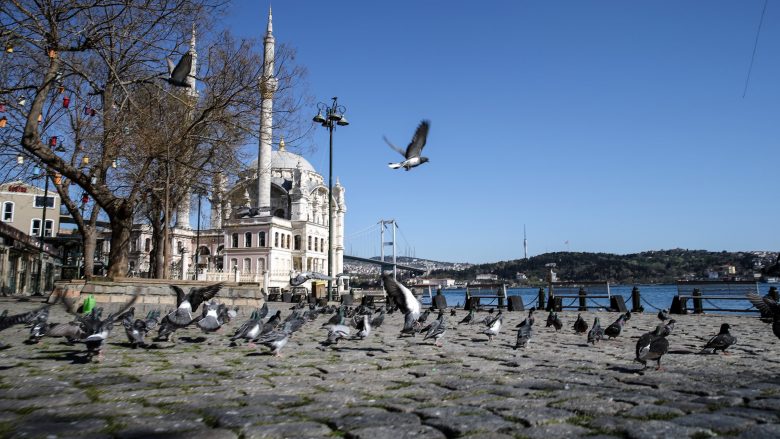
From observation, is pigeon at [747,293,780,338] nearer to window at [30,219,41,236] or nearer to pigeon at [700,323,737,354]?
pigeon at [700,323,737,354]

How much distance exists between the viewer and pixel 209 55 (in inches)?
674

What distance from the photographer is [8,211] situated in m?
47.6

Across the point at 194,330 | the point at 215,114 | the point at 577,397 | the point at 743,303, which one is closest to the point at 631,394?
the point at 577,397

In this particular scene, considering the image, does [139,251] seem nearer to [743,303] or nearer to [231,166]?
[231,166]

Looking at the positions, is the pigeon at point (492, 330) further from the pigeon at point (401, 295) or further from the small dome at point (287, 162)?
the small dome at point (287, 162)

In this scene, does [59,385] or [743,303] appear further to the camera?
[743,303]

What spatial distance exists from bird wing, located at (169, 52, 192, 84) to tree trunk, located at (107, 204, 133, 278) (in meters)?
5.90

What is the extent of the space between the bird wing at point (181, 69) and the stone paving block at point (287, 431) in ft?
32.6

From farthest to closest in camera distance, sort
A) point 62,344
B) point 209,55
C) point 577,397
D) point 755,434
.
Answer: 1. point 209,55
2. point 62,344
3. point 577,397
4. point 755,434

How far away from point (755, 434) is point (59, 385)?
5339 mm

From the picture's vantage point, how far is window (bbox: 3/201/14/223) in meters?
47.3

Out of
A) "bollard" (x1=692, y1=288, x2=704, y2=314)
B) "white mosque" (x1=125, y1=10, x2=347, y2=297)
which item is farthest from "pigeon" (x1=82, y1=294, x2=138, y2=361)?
"white mosque" (x1=125, y1=10, x2=347, y2=297)

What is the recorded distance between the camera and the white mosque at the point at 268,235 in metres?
66.4

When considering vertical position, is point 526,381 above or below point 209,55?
below
